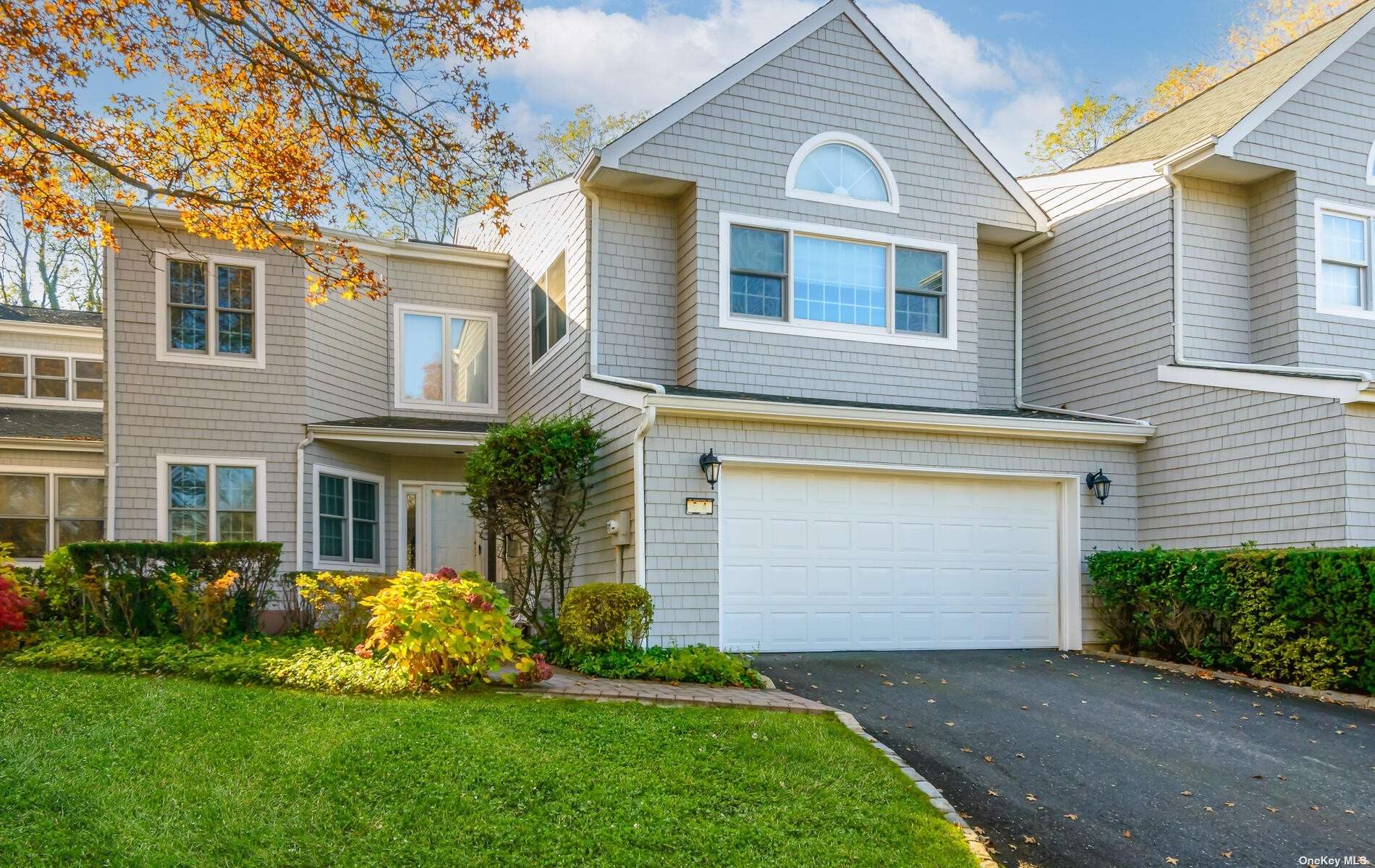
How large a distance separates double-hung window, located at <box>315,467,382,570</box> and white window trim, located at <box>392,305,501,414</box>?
1384 mm

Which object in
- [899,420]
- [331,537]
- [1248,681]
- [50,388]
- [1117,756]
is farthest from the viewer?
[50,388]

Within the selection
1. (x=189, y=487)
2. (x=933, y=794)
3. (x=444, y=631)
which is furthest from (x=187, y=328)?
(x=933, y=794)

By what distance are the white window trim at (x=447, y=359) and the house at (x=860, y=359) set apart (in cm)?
50

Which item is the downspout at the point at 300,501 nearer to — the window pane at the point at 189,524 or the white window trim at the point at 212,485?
the white window trim at the point at 212,485

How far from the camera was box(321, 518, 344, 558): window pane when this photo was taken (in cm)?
1381

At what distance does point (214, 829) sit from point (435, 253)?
1152 cm

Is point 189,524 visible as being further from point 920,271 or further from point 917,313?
point 920,271

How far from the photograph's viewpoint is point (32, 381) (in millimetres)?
17750

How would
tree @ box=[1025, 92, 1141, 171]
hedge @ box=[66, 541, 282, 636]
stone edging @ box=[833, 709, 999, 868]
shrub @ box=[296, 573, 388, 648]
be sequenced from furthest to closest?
tree @ box=[1025, 92, 1141, 171] < hedge @ box=[66, 541, 282, 636] < shrub @ box=[296, 573, 388, 648] < stone edging @ box=[833, 709, 999, 868]

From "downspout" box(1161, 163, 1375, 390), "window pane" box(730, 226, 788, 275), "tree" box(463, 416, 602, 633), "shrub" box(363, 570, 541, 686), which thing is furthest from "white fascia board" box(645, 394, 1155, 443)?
"shrub" box(363, 570, 541, 686)

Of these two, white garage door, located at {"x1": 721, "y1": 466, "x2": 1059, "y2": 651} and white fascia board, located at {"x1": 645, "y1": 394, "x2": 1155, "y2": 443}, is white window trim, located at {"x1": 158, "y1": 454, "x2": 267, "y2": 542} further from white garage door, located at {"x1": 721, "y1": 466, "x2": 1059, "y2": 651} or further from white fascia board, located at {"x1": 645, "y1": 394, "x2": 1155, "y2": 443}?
white garage door, located at {"x1": 721, "y1": 466, "x2": 1059, "y2": 651}

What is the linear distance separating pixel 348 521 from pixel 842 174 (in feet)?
27.6

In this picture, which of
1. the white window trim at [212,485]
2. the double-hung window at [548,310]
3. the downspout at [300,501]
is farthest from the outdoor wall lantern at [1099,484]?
the white window trim at [212,485]

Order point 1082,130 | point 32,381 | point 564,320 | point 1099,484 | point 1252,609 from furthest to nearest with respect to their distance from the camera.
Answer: point 1082,130
point 32,381
point 564,320
point 1099,484
point 1252,609
